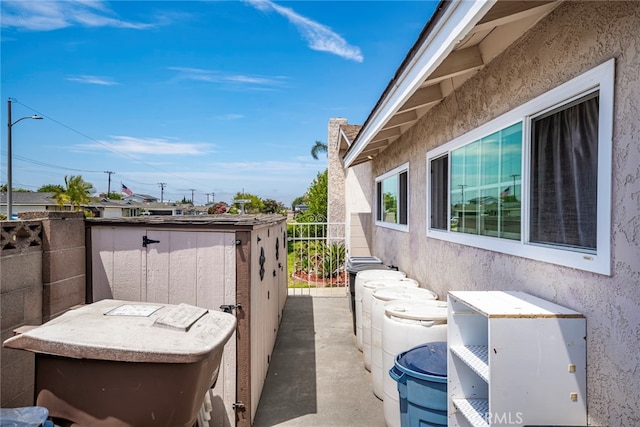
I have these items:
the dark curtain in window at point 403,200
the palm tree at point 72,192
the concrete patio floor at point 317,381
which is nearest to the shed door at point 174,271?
the concrete patio floor at point 317,381

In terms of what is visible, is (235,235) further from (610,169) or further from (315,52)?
(315,52)

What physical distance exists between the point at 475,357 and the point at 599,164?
139 cm

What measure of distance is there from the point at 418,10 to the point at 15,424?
5.65 metres

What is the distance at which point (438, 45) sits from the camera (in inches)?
96.8

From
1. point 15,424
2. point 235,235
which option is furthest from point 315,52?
point 15,424

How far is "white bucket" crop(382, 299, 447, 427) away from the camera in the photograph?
3.25 meters

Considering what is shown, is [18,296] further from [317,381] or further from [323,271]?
[323,271]

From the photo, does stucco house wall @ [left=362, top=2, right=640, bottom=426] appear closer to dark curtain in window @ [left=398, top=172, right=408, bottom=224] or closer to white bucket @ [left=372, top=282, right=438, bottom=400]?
white bucket @ [left=372, top=282, right=438, bottom=400]

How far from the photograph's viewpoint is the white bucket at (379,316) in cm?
411

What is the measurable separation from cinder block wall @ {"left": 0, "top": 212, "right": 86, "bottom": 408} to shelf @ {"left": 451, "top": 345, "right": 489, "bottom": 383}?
10.9 ft

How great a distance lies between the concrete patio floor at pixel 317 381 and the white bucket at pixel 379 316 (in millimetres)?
239

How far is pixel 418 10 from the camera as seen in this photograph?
4777mm

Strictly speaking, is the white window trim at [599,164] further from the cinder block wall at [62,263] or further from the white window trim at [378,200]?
the cinder block wall at [62,263]

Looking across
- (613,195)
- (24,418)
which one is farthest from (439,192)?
(24,418)
